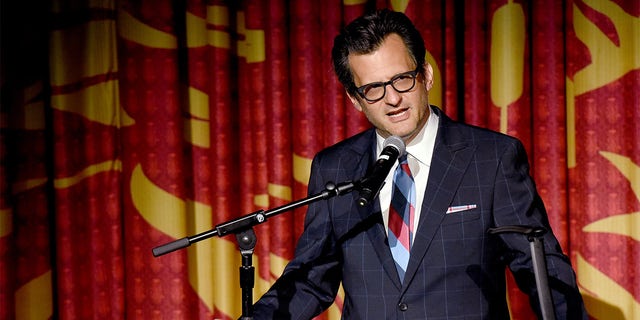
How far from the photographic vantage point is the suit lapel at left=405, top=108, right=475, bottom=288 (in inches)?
58.8

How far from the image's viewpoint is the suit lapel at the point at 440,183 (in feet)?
4.90

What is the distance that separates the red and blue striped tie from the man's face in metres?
0.10

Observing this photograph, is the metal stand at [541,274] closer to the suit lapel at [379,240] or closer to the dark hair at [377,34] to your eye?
the suit lapel at [379,240]

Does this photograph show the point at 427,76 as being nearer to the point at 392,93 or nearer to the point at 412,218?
the point at 392,93

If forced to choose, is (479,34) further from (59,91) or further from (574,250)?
(59,91)

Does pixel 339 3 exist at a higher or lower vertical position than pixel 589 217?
higher

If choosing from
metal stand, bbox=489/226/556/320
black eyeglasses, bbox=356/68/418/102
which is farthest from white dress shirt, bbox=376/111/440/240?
metal stand, bbox=489/226/556/320

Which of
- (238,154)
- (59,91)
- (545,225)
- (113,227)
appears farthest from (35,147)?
(545,225)

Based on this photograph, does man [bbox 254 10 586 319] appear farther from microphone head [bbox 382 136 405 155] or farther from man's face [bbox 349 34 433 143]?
microphone head [bbox 382 136 405 155]

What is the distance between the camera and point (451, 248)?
150cm

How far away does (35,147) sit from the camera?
2568 millimetres

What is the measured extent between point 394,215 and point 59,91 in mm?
1599

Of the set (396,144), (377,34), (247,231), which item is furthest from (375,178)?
(377,34)

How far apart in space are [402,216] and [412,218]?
0.02m
